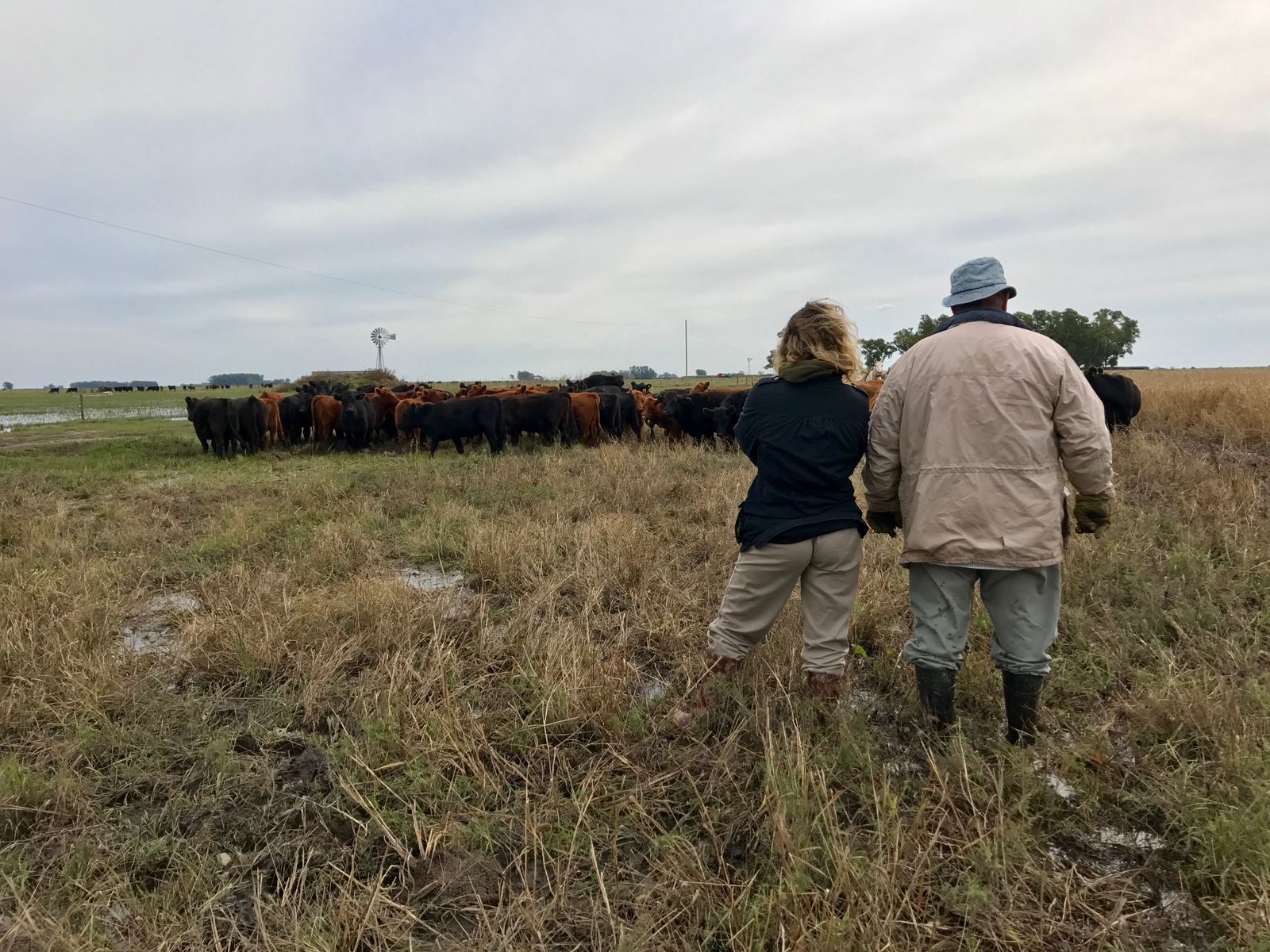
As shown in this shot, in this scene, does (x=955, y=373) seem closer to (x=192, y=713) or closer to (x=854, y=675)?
(x=854, y=675)

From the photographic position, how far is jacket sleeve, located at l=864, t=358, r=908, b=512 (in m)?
2.96

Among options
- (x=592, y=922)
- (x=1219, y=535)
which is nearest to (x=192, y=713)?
(x=592, y=922)

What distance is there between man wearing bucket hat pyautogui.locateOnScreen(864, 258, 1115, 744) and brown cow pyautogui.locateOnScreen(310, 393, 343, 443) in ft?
54.1

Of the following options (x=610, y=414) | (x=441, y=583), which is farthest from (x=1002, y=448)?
(x=610, y=414)

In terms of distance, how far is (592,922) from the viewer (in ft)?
6.94

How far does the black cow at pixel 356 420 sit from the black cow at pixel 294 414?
3.75 feet

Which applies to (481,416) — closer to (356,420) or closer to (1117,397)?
(356,420)

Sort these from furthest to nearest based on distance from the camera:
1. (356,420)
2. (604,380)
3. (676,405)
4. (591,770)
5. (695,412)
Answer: (604,380), (356,420), (676,405), (695,412), (591,770)

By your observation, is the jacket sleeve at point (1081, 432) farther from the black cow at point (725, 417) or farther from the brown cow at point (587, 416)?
the brown cow at point (587, 416)

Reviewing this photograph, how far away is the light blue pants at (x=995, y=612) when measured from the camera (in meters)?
2.76

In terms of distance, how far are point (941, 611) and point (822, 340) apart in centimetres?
122

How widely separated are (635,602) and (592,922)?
261 cm

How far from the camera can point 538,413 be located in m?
15.4

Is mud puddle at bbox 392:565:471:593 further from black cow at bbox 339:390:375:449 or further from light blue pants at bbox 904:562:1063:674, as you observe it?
black cow at bbox 339:390:375:449
